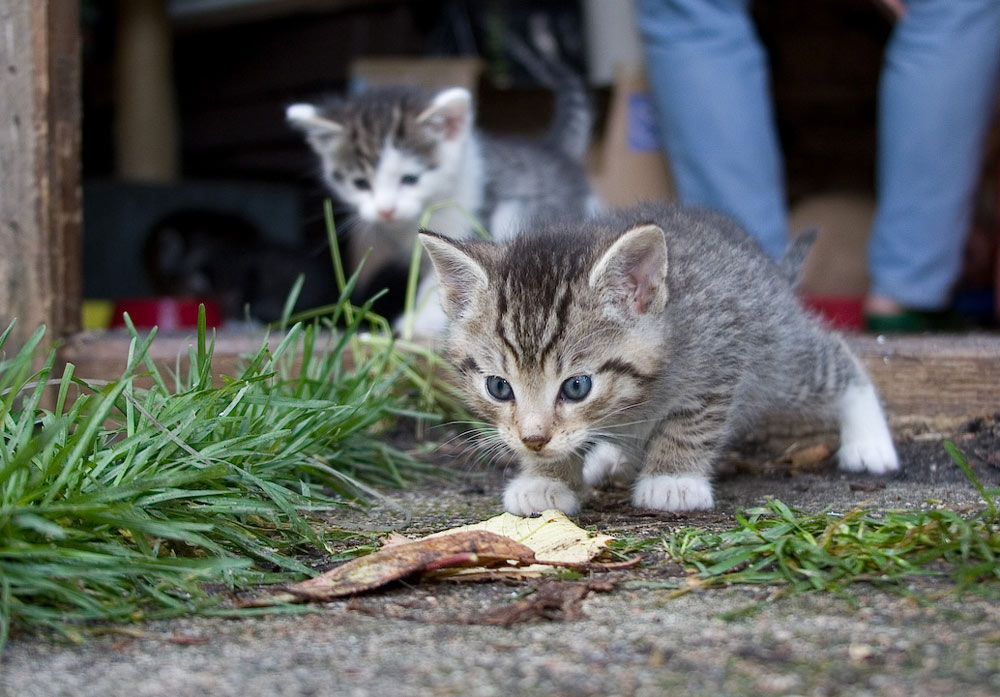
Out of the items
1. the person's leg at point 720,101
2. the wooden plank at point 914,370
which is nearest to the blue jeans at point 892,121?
the person's leg at point 720,101

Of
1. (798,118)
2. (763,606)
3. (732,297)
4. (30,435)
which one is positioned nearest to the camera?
(763,606)

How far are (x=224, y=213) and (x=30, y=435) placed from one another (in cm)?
446

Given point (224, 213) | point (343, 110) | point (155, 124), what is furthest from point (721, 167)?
point (155, 124)

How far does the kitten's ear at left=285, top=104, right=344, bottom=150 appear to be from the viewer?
4738 millimetres

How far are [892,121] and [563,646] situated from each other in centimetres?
335

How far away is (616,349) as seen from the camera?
2420 mm

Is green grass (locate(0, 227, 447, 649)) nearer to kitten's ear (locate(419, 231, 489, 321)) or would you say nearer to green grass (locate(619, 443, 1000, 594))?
kitten's ear (locate(419, 231, 489, 321))

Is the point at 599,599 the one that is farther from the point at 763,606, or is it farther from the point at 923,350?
the point at 923,350

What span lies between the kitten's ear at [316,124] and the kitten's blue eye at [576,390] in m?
2.73

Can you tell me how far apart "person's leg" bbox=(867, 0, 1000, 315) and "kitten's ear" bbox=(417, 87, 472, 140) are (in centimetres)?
179

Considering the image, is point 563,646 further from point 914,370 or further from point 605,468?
point 914,370

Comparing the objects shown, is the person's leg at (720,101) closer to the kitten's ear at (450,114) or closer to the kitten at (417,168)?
the kitten at (417,168)

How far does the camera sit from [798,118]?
609 cm

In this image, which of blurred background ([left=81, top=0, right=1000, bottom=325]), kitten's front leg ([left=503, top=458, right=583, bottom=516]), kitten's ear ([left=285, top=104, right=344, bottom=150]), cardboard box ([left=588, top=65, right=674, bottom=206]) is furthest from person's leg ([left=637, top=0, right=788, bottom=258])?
kitten's front leg ([left=503, top=458, right=583, bottom=516])
